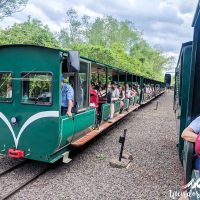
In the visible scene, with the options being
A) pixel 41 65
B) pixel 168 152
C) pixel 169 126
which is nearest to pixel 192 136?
pixel 41 65

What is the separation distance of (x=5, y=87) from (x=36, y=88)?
0.82m

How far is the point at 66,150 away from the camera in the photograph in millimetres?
6367

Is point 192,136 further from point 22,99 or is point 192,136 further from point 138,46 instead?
point 138,46

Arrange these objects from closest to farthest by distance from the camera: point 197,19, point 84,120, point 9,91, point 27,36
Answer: point 197,19 < point 9,91 < point 84,120 < point 27,36

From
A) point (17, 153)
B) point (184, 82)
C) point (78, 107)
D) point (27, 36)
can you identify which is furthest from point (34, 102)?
point (27, 36)

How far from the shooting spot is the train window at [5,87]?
598cm

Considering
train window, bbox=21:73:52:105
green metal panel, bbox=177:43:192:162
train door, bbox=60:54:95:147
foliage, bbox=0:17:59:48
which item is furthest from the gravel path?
foliage, bbox=0:17:59:48

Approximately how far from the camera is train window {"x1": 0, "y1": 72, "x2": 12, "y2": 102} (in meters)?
5.98

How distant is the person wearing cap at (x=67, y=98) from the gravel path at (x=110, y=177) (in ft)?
4.31

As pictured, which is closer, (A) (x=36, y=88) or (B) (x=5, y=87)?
(A) (x=36, y=88)

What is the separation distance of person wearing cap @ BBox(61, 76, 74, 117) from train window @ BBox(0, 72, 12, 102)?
1.11 m

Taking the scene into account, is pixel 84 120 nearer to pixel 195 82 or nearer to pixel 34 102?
pixel 34 102

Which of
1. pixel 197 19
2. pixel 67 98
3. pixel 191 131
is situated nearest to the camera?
pixel 191 131

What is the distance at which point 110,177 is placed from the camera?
5836mm
